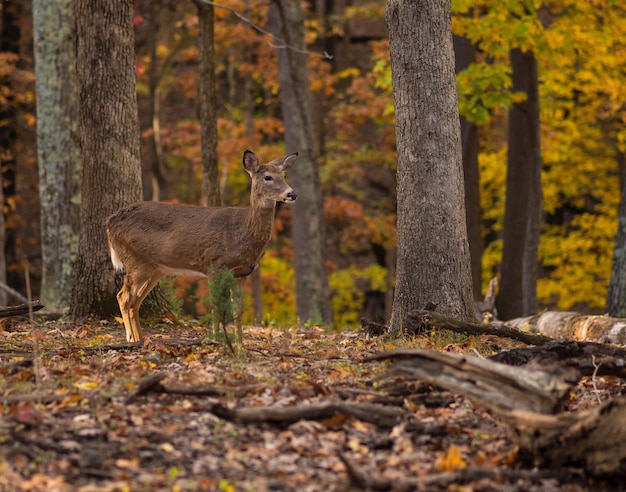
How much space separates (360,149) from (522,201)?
318 inches

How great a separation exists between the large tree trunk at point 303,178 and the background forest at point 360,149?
3.65 feet

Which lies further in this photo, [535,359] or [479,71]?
[479,71]

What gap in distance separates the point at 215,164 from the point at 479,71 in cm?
491

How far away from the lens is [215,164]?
14789 mm

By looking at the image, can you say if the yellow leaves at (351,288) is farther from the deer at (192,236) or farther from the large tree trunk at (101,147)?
the deer at (192,236)

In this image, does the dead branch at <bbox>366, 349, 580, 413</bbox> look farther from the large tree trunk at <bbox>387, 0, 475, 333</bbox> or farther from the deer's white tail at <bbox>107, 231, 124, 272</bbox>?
the deer's white tail at <bbox>107, 231, 124, 272</bbox>

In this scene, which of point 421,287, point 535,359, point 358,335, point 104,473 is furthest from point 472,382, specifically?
point 358,335

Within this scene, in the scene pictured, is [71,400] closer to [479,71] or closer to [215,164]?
[215,164]

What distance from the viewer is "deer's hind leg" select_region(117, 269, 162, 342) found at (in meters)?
10.3

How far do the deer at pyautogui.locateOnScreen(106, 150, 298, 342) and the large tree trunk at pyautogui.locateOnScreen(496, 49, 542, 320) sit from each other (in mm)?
8802

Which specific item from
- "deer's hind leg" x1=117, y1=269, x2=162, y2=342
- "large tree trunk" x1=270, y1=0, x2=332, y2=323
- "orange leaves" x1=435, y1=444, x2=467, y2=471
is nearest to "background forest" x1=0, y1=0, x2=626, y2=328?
"large tree trunk" x1=270, y1=0, x2=332, y2=323

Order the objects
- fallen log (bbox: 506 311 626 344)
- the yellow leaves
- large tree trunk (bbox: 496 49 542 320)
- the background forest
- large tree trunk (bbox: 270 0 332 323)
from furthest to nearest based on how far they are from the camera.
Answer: the yellow leaves < the background forest < large tree trunk (bbox: 270 0 332 323) < large tree trunk (bbox: 496 49 542 320) < fallen log (bbox: 506 311 626 344)

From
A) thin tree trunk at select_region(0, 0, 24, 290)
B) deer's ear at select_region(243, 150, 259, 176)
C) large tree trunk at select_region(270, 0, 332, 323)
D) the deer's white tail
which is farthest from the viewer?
thin tree trunk at select_region(0, 0, 24, 290)

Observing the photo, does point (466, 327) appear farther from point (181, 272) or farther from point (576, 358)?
point (181, 272)
